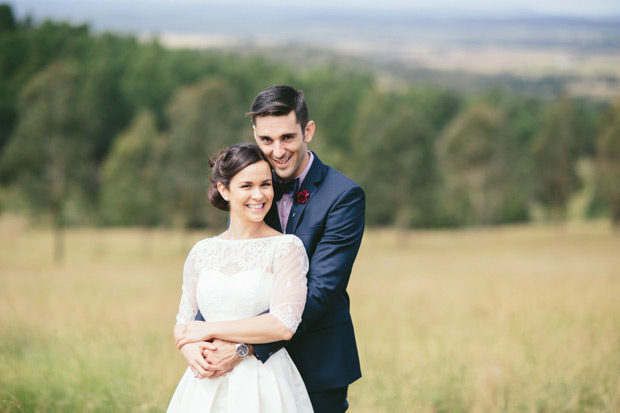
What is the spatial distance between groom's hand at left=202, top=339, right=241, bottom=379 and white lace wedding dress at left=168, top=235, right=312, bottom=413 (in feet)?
0.30

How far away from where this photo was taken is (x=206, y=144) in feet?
121

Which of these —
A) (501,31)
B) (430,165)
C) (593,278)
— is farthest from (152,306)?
(501,31)

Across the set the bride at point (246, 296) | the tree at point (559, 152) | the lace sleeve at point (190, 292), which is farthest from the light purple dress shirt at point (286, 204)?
the tree at point (559, 152)

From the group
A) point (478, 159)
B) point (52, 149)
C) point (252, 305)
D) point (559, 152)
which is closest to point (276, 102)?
point (252, 305)

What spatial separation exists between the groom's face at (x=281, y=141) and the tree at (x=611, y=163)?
41.5m

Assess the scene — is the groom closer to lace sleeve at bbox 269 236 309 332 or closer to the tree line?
lace sleeve at bbox 269 236 309 332

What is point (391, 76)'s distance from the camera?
142875mm

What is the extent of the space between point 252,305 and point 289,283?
9.9 inches

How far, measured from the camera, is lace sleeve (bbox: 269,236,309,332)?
10.5ft

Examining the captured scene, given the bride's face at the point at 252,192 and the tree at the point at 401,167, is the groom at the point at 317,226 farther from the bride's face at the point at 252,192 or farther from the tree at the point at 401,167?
the tree at the point at 401,167

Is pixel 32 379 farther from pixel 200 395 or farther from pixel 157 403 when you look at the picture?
pixel 200 395

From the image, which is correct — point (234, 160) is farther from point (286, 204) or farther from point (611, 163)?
point (611, 163)

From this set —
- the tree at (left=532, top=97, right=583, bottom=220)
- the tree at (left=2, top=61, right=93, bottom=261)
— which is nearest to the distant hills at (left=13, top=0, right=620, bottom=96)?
the tree at (left=532, top=97, right=583, bottom=220)

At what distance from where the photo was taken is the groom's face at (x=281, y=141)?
3.56m
